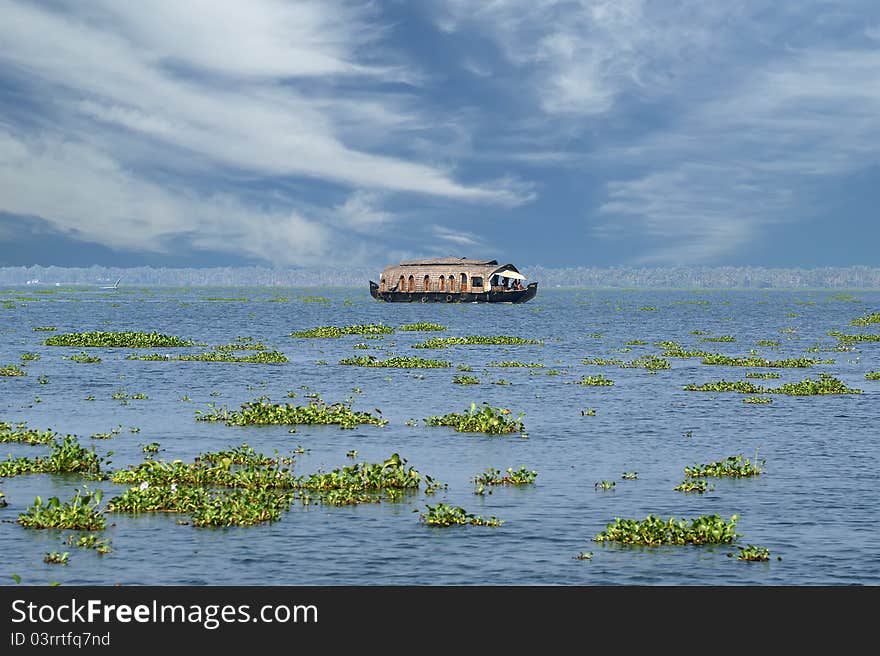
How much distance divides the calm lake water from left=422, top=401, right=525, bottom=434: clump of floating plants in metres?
0.55

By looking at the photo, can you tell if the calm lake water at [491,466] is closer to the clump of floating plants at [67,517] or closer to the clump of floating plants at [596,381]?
the clump of floating plants at [67,517]

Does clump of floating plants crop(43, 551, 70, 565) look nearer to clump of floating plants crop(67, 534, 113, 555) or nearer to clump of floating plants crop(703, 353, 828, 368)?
clump of floating plants crop(67, 534, 113, 555)

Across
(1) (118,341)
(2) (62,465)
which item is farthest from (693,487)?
(1) (118,341)

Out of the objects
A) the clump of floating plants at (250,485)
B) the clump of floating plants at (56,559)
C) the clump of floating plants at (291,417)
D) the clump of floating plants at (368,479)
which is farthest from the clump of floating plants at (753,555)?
the clump of floating plants at (291,417)

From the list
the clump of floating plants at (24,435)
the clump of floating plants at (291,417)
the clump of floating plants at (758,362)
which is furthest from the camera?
the clump of floating plants at (758,362)

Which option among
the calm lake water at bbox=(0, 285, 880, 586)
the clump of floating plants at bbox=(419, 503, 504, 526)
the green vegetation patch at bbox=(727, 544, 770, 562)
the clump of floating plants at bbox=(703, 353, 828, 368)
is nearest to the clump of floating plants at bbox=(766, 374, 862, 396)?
the calm lake water at bbox=(0, 285, 880, 586)

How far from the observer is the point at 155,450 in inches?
1147

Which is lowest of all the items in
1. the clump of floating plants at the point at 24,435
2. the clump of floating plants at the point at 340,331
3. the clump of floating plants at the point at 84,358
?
the clump of floating plants at the point at 24,435

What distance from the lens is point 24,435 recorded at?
101 feet

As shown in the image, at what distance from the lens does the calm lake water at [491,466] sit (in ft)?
59.3

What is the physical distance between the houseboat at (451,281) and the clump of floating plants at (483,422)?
432ft

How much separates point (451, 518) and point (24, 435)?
612 inches

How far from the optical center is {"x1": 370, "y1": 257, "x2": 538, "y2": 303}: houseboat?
16675 cm

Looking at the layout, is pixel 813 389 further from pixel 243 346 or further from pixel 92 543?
pixel 243 346
